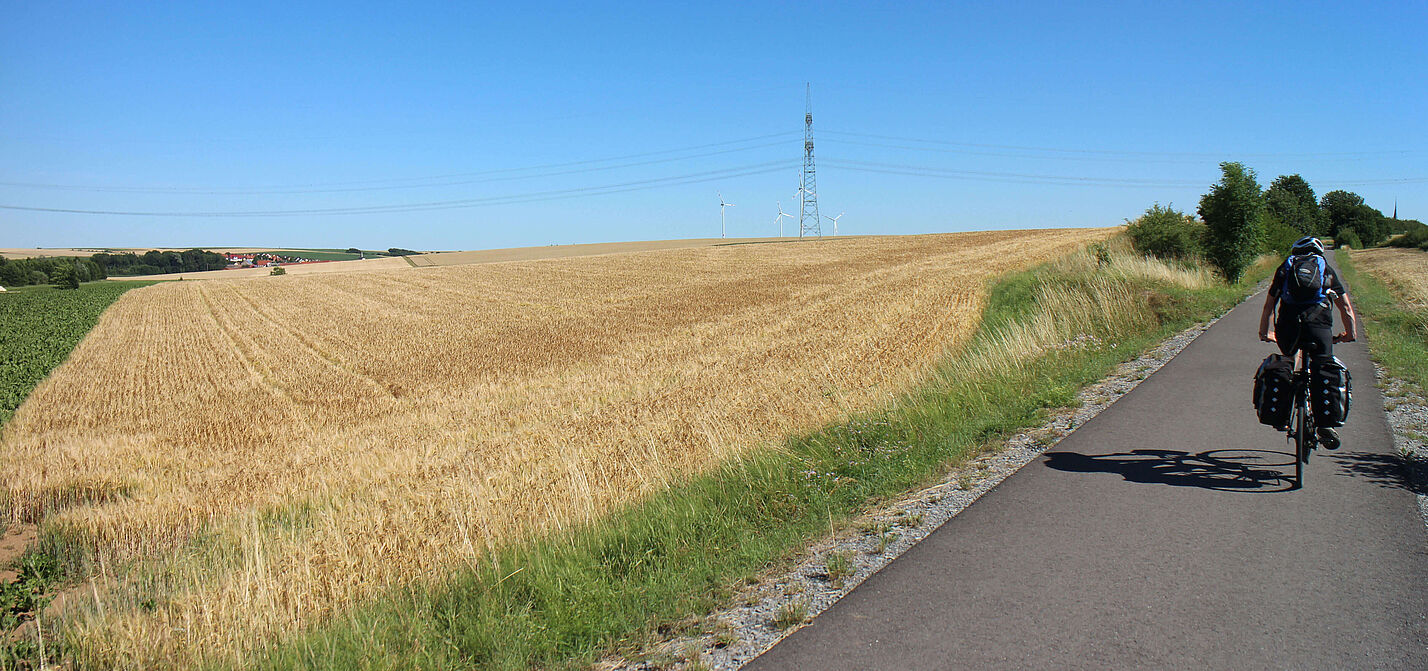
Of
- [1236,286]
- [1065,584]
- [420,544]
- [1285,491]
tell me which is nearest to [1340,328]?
[1236,286]

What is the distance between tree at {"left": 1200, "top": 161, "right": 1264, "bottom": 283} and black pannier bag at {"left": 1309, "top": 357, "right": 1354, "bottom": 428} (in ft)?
80.5

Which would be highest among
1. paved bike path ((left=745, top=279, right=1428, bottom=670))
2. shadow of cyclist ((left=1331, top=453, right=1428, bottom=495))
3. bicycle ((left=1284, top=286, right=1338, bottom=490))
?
bicycle ((left=1284, top=286, right=1338, bottom=490))

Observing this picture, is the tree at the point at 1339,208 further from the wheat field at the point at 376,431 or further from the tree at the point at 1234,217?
the wheat field at the point at 376,431

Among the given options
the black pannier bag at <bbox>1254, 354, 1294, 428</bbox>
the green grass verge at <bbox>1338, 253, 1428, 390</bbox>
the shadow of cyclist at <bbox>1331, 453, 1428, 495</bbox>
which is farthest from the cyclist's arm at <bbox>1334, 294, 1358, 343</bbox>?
the green grass verge at <bbox>1338, 253, 1428, 390</bbox>

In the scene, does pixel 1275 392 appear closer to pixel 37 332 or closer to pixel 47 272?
pixel 37 332

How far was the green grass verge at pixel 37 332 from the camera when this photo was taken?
61.2ft

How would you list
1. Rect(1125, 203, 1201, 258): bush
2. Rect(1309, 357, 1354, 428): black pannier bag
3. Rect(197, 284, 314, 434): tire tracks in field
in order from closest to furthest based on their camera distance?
Rect(1309, 357, 1354, 428): black pannier bag
Rect(197, 284, 314, 434): tire tracks in field
Rect(1125, 203, 1201, 258): bush

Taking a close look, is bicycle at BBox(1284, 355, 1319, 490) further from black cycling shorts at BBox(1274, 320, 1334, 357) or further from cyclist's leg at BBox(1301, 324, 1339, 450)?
black cycling shorts at BBox(1274, 320, 1334, 357)

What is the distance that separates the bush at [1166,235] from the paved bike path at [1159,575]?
88.0ft

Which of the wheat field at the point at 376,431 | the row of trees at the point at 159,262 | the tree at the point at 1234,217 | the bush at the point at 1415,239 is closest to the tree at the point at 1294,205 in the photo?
the bush at the point at 1415,239

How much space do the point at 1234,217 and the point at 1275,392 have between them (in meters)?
24.7

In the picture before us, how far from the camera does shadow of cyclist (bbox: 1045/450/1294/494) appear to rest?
6.18 meters

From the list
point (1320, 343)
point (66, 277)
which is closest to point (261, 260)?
point (66, 277)

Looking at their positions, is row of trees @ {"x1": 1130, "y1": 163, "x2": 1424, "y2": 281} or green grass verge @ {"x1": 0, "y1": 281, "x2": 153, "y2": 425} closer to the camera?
green grass verge @ {"x1": 0, "y1": 281, "x2": 153, "y2": 425}
